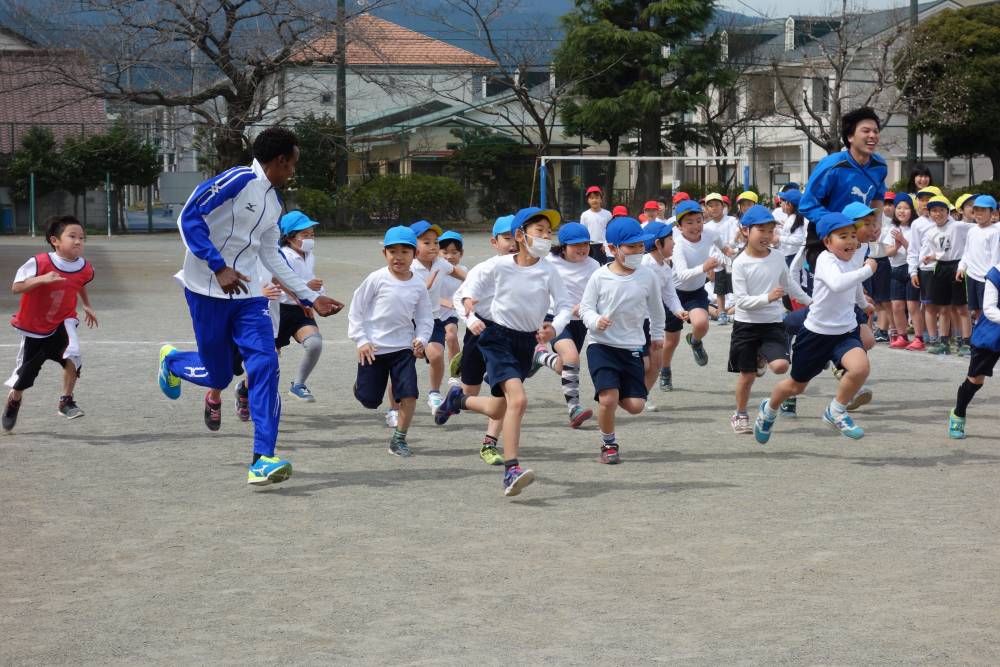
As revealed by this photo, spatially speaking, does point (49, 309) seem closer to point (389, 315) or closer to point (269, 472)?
point (389, 315)

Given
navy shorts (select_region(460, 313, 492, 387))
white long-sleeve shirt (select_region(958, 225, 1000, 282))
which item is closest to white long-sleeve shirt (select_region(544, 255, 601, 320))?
navy shorts (select_region(460, 313, 492, 387))

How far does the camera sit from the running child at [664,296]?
33.2 ft

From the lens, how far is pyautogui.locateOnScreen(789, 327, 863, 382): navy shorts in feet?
28.6

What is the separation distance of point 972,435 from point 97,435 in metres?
6.44

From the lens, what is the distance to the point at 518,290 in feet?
27.0

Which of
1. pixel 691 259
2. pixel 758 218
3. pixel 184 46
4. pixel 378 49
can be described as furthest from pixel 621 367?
pixel 378 49

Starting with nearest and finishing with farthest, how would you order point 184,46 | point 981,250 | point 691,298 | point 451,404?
point 451,404, point 691,298, point 981,250, point 184,46

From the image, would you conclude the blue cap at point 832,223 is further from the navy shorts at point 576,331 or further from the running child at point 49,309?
the running child at point 49,309

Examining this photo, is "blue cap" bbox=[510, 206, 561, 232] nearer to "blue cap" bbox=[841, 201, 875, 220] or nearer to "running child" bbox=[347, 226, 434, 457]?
"running child" bbox=[347, 226, 434, 457]

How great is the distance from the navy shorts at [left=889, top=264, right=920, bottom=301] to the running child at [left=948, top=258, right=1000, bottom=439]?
22.0 feet

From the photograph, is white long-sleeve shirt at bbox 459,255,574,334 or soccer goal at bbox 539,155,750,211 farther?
soccer goal at bbox 539,155,750,211

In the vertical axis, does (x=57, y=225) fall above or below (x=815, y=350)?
above

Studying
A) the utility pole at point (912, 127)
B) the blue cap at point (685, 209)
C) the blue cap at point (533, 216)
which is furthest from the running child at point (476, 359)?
the utility pole at point (912, 127)

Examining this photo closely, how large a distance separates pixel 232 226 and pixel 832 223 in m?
4.04
